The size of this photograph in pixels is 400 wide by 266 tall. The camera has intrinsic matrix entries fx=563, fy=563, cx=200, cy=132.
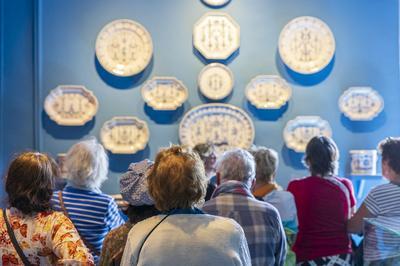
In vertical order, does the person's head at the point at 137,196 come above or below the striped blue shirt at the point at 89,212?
above

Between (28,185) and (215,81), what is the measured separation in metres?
2.50

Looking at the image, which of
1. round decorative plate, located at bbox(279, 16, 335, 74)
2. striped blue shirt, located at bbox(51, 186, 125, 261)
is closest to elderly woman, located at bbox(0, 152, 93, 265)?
striped blue shirt, located at bbox(51, 186, 125, 261)

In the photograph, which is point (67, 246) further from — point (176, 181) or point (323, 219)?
point (323, 219)

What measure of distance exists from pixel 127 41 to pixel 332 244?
2263 mm

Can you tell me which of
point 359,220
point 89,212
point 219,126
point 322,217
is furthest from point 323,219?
point 219,126

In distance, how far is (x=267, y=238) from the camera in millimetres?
2379

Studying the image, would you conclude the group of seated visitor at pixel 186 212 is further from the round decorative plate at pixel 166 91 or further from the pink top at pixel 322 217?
the round decorative plate at pixel 166 91

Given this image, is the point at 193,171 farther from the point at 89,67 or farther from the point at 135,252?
the point at 89,67

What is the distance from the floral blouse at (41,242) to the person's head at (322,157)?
4.98ft

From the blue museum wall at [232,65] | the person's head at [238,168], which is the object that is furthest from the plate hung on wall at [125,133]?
the person's head at [238,168]

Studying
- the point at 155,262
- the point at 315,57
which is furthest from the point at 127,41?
the point at 155,262

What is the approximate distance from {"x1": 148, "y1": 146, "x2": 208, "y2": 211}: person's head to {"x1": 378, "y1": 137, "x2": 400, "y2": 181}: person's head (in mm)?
1395

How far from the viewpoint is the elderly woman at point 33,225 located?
1894 mm

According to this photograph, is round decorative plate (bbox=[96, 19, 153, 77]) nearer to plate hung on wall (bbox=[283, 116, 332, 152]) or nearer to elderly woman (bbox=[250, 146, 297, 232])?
plate hung on wall (bbox=[283, 116, 332, 152])
